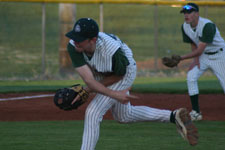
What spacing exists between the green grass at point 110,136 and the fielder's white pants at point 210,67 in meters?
0.64

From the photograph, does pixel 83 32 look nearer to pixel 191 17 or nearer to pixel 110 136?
pixel 110 136

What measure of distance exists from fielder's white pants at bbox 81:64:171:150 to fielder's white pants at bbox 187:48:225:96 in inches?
105

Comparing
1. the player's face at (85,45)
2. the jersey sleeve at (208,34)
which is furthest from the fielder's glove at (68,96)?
the jersey sleeve at (208,34)

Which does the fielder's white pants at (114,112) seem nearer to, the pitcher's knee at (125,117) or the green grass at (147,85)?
the pitcher's knee at (125,117)

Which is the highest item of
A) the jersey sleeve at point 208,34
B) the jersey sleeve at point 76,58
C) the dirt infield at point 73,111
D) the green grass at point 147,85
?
the jersey sleeve at point 76,58

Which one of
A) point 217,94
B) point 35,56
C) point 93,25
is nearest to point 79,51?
point 93,25

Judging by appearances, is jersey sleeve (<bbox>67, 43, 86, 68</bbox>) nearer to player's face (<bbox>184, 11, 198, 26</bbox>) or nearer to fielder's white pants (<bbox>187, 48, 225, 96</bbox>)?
player's face (<bbox>184, 11, 198, 26</bbox>)

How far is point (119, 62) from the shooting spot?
4.96 m

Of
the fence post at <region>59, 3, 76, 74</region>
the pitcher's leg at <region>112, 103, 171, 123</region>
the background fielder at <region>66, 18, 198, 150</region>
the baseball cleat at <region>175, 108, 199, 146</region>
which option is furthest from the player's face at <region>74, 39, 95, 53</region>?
the fence post at <region>59, 3, 76, 74</region>

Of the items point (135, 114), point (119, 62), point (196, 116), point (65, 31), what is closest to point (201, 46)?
point (196, 116)

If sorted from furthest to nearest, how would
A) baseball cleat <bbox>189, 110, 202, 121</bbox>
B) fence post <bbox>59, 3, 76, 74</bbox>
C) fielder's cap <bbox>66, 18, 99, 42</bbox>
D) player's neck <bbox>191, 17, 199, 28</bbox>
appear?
fence post <bbox>59, 3, 76, 74</bbox>
baseball cleat <bbox>189, 110, 202, 121</bbox>
player's neck <bbox>191, 17, 199, 28</bbox>
fielder's cap <bbox>66, 18, 99, 42</bbox>

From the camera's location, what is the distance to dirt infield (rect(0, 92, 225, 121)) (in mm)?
8375

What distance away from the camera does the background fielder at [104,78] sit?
476 cm

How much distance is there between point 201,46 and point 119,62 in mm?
2999
